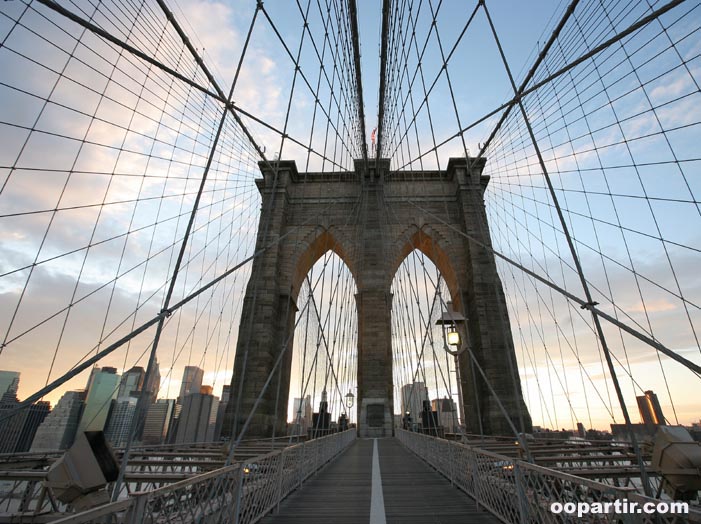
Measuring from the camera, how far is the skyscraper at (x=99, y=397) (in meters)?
6.74

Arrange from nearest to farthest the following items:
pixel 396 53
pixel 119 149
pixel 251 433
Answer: pixel 119 149 → pixel 396 53 → pixel 251 433

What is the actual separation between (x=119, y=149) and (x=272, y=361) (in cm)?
1267

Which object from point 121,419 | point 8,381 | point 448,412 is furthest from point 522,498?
point 448,412

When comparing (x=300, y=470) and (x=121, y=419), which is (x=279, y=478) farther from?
(x=121, y=419)

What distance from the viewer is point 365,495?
15.0ft

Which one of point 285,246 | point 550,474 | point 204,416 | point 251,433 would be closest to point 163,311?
point 550,474

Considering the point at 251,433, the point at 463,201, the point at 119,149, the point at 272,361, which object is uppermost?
the point at 463,201

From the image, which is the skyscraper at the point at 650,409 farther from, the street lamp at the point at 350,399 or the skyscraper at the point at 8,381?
the street lamp at the point at 350,399

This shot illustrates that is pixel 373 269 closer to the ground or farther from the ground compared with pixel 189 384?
farther from the ground

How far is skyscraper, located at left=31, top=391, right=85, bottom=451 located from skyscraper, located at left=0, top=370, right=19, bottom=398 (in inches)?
115

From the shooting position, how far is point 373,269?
58.9 feet

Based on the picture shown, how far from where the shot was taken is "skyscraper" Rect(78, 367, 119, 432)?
22.1 feet

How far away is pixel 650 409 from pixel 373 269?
12.6 m

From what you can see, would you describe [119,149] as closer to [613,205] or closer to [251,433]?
[613,205]
